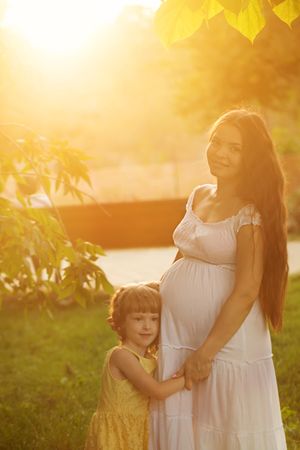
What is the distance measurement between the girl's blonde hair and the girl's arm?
0.35 ft

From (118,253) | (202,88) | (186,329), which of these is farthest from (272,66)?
(186,329)

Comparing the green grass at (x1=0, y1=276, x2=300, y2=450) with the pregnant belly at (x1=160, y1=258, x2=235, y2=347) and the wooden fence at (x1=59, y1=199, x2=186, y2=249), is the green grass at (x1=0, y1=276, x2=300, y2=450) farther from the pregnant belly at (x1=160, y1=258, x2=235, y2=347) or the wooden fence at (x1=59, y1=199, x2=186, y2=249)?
the wooden fence at (x1=59, y1=199, x2=186, y2=249)

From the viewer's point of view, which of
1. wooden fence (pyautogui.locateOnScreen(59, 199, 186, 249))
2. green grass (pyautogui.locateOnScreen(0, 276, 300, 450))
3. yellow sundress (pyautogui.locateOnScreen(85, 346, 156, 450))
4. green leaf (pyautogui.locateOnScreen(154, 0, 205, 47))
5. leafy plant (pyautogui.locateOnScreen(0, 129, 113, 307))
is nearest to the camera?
green leaf (pyautogui.locateOnScreen(154, 0, 205, 47))

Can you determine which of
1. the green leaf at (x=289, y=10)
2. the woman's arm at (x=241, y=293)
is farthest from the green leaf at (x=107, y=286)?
the green leaf at (x=289, y=10)

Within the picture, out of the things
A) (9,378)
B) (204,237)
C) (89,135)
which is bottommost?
(9,378)

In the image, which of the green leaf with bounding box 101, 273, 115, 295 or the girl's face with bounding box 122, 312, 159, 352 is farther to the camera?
the green leaf with bounding box 101, 273, 115, 295

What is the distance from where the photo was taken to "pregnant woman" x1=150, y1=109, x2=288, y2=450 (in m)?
3.35

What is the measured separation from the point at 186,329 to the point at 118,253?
13270mm

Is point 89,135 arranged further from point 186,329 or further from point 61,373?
point 186,329

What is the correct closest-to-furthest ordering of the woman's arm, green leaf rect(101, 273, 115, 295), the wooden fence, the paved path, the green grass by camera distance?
the woman's arm < green leaf rect(101, 273, 115, 295) < the green grass < the paved path < the wooden fence

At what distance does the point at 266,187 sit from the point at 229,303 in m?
0.49

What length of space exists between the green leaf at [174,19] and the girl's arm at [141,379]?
4.55ft

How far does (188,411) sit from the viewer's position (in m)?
3.58

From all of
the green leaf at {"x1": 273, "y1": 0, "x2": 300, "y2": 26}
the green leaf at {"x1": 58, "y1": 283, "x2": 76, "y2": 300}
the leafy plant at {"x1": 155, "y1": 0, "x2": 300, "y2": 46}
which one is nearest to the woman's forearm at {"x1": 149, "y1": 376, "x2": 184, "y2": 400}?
the green leaf at {"x1": 58, "y1": 283, "x2": 76, "y2": 300}
